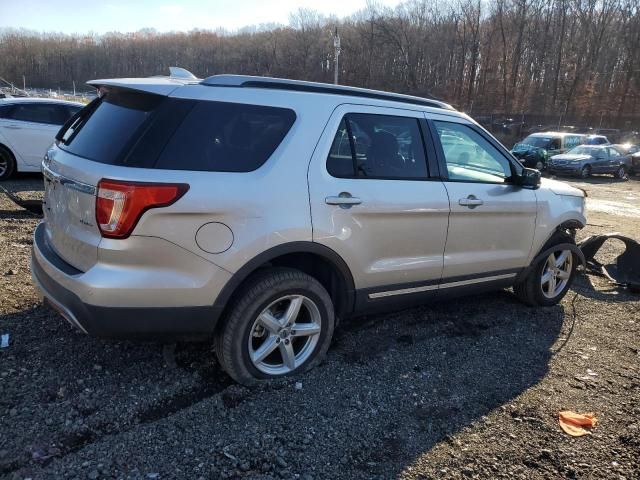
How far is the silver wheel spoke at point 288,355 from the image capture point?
3332mm

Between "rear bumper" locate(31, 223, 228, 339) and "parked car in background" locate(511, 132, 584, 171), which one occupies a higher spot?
"parked car in background" locate(511, 132, 584, 171)

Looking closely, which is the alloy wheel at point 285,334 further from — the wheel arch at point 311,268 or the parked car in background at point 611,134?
the parked car in background at point 611,134

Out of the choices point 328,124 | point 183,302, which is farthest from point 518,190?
point 183,302

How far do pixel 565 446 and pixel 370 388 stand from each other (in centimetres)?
118

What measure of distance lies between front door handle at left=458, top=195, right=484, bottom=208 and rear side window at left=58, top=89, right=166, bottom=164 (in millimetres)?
2304

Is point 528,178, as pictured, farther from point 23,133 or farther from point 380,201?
point 23,133

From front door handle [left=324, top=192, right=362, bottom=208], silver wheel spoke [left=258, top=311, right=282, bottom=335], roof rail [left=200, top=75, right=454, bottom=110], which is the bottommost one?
silver wheel spoke [left=258, top=311, right=282, bottom=335]

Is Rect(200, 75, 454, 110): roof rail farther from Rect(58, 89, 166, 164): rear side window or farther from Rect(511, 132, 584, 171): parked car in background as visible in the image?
Rect(511, 132, 584, 171): parked car in background

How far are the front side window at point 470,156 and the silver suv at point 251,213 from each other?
0.04 m

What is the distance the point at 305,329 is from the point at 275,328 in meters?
0.24

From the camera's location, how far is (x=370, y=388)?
338 centimetres

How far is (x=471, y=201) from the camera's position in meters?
4.01

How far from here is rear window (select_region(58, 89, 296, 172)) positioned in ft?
9.17

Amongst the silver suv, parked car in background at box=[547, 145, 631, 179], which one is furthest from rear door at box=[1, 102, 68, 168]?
parked car in background at box=[547, 145, 631, 179]
